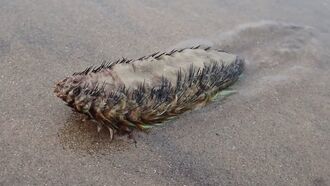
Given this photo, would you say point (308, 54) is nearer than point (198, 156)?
No

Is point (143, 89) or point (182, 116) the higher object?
point (143, 89)

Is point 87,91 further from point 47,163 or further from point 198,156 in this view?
point 198,156

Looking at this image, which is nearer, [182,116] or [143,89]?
[143,89]

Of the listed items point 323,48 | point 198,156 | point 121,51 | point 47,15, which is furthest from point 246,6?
point 198,156
